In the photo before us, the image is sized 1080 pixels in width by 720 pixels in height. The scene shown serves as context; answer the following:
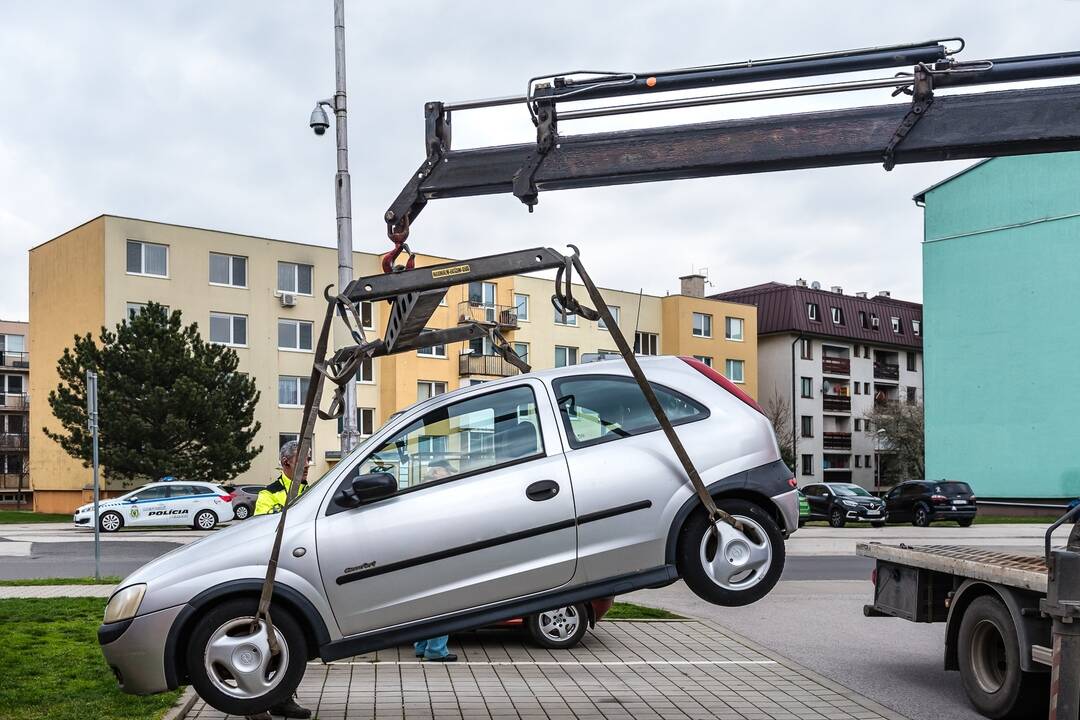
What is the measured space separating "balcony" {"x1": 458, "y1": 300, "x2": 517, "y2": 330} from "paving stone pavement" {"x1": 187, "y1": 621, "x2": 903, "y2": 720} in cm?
4383

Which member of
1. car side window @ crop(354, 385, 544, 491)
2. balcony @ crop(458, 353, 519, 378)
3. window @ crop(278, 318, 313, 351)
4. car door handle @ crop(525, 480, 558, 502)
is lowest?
car door handle @ crop(525, 480, 558, 502)

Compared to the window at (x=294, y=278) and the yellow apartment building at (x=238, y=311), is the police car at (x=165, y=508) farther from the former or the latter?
the window at (x=294, y=278)

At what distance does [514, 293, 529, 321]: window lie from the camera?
5907 centimetres

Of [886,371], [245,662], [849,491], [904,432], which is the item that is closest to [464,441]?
[245,662]

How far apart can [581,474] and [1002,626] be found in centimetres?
466

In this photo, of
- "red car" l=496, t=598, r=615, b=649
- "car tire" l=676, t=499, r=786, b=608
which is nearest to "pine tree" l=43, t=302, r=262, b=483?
"red car" l=496, t=598, r=615, b=649

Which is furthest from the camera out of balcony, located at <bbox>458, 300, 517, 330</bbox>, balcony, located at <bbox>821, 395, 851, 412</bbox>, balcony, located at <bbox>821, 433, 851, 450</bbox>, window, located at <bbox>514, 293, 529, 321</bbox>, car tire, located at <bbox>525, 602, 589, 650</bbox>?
balcony, located at <bbox>821, 433, 851, 450</bbox>

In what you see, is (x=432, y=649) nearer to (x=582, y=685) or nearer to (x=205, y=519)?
(x=582, y=685)

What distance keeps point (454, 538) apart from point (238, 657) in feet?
4.14

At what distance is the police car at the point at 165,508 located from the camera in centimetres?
3228

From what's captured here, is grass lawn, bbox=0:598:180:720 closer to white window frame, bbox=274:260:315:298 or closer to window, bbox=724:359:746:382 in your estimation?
white window frame, bbox=274:260:315:298

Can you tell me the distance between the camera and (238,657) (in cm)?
581

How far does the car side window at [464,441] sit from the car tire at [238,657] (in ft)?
2.94

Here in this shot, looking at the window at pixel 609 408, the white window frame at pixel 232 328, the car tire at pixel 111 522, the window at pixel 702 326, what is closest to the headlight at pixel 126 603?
the window at pixel 609 408
